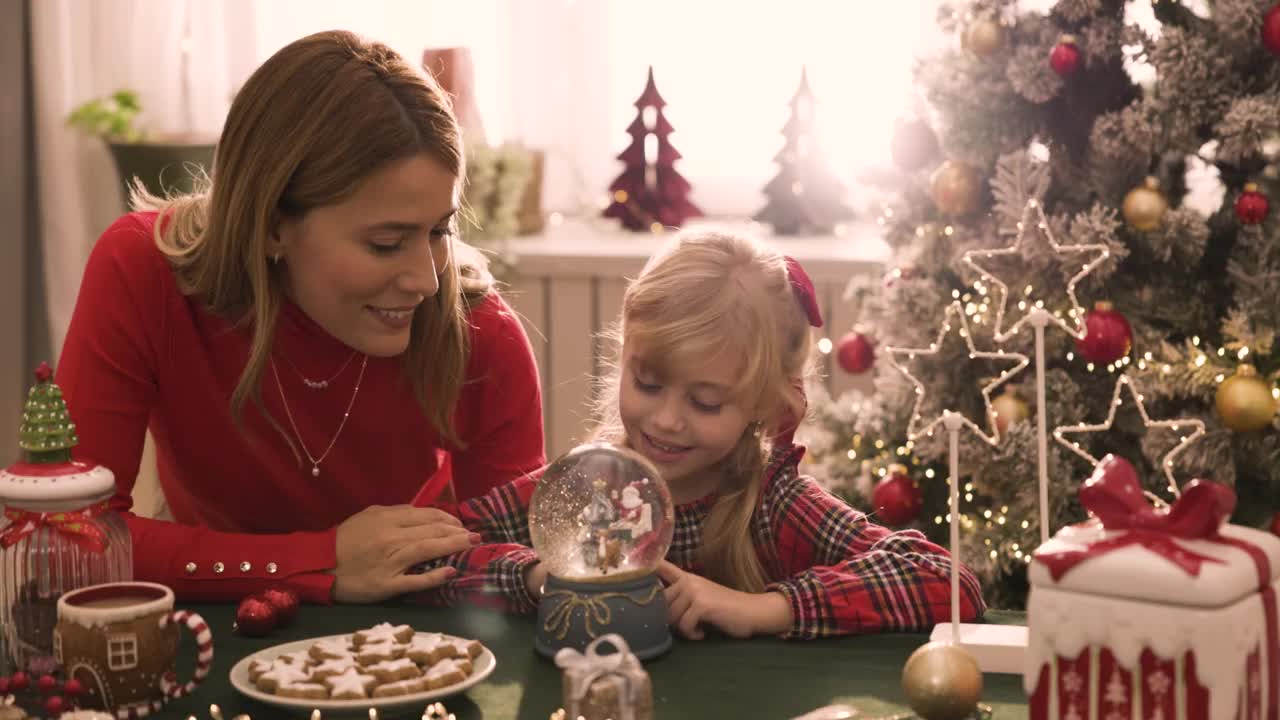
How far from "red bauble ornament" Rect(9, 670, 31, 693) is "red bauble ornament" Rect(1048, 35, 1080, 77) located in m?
1.90

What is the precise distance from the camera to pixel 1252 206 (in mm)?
2359

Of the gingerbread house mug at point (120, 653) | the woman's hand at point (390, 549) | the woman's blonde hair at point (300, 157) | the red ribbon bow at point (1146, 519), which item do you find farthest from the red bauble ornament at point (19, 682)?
the red ribbon bow at point (1146, 519)

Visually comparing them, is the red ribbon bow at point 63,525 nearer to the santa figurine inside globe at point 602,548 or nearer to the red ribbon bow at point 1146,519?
the santa figurine inside globe at point 602,548

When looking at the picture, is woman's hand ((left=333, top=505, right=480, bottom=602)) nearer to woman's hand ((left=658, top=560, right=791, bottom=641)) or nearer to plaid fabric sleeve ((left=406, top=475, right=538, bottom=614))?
plaid fabric sleeve ((left=406, top=475, right=538, bottom=614))

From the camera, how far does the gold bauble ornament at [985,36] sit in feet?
8.51

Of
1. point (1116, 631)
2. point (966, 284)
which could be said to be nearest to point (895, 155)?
point (966, 284)

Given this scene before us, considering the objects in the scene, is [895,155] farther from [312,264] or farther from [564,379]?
[312,264]

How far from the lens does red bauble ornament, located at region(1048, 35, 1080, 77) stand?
97.5 inches

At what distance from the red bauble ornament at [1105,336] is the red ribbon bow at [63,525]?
1.66 meters

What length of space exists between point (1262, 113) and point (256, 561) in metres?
1.70

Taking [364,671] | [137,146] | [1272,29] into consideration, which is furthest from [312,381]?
[137,146]

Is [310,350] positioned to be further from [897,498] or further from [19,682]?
[897,498]

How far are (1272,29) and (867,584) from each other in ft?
4.52

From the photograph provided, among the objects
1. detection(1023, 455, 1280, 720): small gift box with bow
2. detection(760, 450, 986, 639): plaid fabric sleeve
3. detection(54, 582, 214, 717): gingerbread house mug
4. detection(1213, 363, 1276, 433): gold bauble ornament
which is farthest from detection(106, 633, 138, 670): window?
detection(1213, 363, 1276, 433): gold bauble ornament
